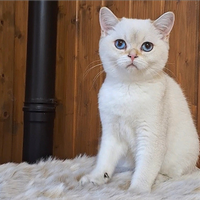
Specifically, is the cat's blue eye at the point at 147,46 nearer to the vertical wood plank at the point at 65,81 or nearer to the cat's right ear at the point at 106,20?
the cat's right ear at the point at 106,20

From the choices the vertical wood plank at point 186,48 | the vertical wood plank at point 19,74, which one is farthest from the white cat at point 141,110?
the vertical wood plank at point 19,74

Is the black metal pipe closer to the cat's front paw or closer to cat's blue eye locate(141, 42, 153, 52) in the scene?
the cat's front paw

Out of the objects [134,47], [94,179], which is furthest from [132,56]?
[94,179]

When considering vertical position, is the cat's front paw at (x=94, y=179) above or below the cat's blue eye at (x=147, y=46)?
below

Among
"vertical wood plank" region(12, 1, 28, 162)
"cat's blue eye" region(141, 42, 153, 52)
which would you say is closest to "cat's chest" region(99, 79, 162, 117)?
"cat's blue eye" region(141, 42, 153, 52)

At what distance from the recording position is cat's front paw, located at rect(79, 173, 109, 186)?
121 cm

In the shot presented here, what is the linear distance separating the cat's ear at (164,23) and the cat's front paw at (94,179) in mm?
602

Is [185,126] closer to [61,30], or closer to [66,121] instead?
[66,121]

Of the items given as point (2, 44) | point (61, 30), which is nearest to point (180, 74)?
point (61, 30)

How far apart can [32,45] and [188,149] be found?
3.12 ft

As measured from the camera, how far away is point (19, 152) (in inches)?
76.4

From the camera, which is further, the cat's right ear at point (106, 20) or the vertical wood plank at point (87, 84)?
the vertical wood plank at point (87, 84)

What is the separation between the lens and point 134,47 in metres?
1.21

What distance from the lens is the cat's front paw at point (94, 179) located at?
1214mm
